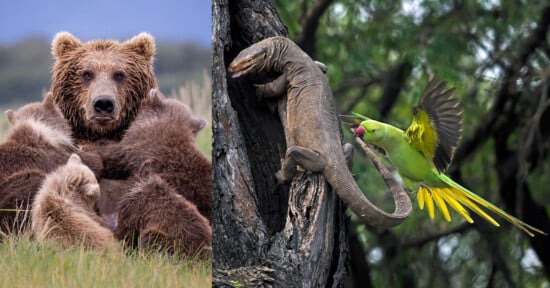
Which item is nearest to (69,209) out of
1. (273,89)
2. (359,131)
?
(273,89)

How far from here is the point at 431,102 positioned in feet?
9.53

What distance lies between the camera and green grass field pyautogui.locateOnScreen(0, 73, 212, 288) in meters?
2.26

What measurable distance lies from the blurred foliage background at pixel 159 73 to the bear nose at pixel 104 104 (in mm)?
177

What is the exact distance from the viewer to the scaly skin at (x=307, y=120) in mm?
2625

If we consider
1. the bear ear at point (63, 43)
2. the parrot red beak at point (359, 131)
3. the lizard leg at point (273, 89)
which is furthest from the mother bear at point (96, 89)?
the parrot red beak at point (359, 131)

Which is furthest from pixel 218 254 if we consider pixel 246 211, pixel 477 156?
pixel 477 156

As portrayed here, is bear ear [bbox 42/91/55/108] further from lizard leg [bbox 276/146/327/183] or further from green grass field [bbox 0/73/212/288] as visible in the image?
lizard leg [bbox 276/146/327/183]

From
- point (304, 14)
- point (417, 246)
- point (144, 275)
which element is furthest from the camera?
point (417, 246)

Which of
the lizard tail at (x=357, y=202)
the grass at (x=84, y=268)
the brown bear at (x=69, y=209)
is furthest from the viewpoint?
the lizard tail at (x=357, y=202)

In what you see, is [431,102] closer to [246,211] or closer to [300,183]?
[300,183]

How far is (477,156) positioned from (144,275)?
708 cm

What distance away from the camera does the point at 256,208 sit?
8.51 ft

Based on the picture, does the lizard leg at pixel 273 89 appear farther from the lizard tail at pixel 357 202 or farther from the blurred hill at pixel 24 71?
the blurred hill at pixel 24 71

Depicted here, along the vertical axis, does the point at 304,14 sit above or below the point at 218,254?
above
